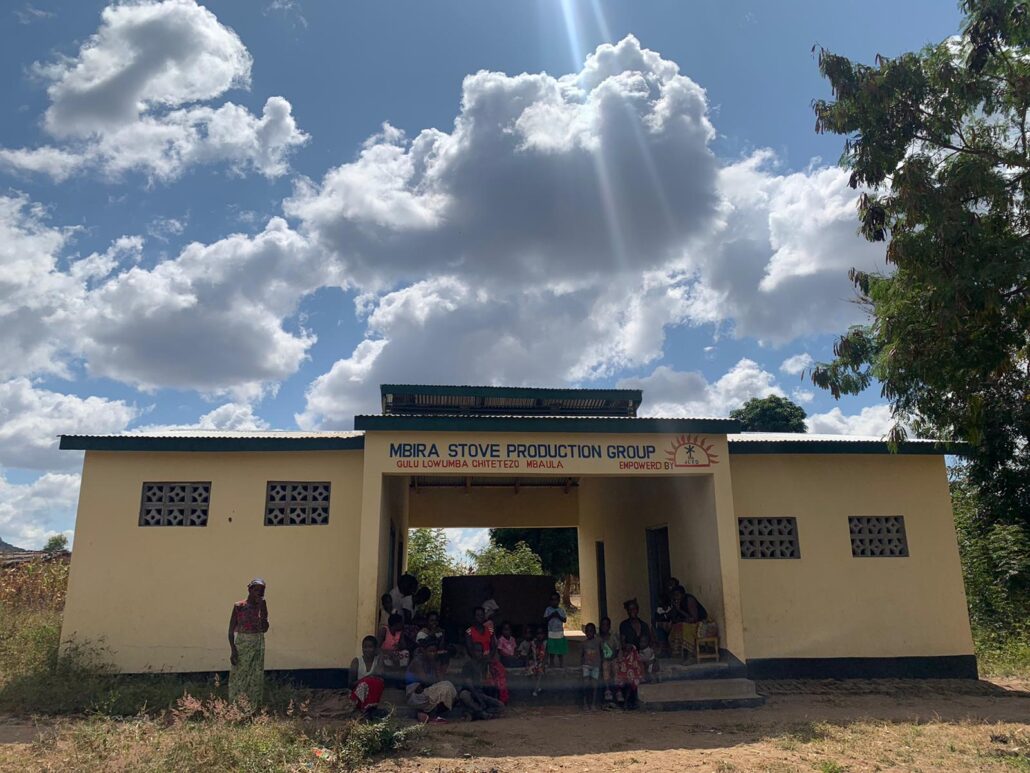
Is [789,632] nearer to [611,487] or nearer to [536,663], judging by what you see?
[536,663]

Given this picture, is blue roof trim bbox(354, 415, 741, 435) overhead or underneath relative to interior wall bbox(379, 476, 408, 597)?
overhead

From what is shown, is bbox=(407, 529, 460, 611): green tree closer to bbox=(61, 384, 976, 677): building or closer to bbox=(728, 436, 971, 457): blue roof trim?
bbox=(61, 384, 976, 677): building

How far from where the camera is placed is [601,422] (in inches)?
388

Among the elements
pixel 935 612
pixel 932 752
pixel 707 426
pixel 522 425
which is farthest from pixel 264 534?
pixel 935 612

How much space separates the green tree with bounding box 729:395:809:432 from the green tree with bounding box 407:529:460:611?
40.5 ft

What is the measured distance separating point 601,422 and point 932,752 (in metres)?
Result: 4.89

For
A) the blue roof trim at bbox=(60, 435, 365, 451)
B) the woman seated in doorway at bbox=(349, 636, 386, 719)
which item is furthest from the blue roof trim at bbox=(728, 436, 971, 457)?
the woman seated in doorway at bbox=(349, 636, 386, 719)

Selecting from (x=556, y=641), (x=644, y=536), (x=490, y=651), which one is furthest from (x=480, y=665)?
(x=644, y=536)

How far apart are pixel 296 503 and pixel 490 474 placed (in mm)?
2615

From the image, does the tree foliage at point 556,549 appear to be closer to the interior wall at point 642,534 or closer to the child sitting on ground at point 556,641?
the interior wall at point 642,534

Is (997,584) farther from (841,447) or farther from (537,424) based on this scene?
(537,424)

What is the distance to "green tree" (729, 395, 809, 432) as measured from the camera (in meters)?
27.5

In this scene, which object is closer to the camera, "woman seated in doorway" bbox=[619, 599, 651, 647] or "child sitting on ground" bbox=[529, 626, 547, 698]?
"child sitting on ground" bbox=[529, 626, 547, 698]

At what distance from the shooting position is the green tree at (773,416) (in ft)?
90.4
